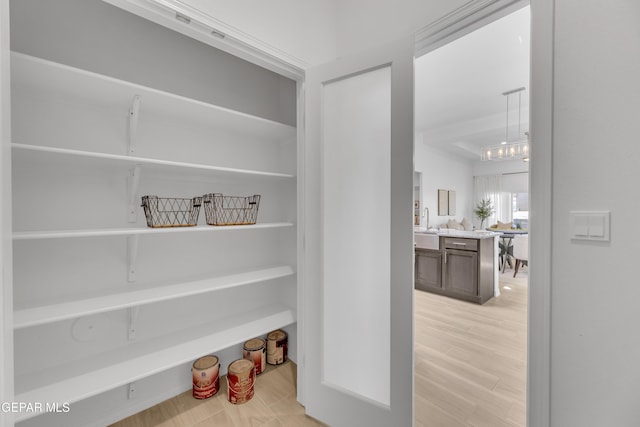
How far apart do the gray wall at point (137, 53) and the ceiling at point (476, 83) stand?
6.31ft

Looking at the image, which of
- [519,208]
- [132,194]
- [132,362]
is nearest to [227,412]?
[132,362]

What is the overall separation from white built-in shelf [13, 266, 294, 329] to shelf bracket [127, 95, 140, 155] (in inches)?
30.3

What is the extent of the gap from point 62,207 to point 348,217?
1474 mm

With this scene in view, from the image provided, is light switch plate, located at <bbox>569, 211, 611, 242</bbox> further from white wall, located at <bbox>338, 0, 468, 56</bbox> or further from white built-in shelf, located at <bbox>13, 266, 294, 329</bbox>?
white built-in shelf, located at <bbox>13, 266, 294, 329</bbox>

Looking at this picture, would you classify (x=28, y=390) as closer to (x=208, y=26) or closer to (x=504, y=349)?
(x=208, y=26)

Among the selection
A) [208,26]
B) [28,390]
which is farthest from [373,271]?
[28,390]

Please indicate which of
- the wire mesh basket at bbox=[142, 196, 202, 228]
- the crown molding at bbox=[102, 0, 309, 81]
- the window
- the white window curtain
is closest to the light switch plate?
the crown molding at bbox=[102, 0, 309, 81]

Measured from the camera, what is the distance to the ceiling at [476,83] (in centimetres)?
262

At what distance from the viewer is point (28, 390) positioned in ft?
3.81

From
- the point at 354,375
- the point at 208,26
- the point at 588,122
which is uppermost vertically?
the point at 208,26

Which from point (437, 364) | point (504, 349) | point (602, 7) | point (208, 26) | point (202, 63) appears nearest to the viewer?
point (602, 7)

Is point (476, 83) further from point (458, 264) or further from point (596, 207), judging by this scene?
point (596, 207)

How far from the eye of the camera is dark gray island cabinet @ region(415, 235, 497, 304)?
3.54 metres

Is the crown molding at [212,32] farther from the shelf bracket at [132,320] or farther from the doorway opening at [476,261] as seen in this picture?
the shelf bracket at [132,320]
